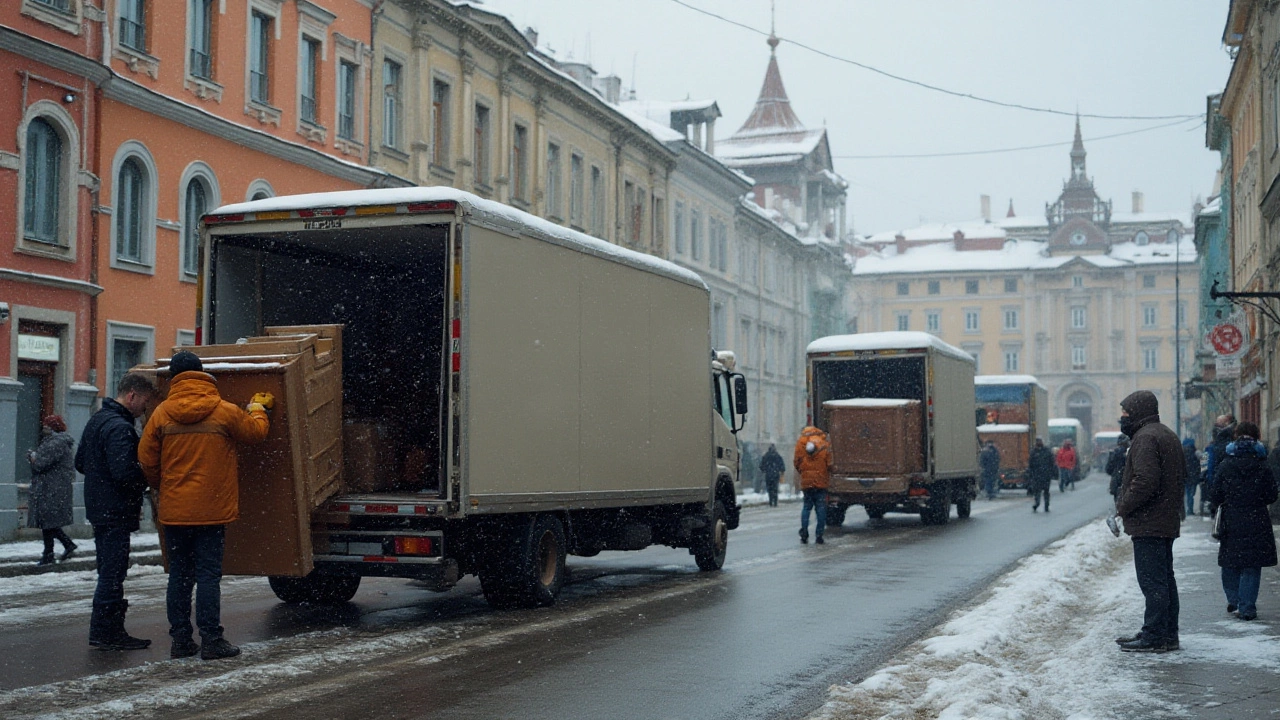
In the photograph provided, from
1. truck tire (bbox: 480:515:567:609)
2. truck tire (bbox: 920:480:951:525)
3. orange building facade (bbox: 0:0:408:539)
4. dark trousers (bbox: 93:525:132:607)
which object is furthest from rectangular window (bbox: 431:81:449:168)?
dark trousers (bbox: 93:525:132:607)

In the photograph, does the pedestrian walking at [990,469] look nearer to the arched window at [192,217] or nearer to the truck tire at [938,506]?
the truck tire at [938,506]

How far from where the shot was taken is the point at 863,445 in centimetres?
2516

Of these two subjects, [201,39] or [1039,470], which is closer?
[201,39]

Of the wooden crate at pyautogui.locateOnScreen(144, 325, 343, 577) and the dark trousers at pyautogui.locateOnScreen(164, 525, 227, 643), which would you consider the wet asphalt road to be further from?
the wooden crate at pyautogui.locateOnScreen(144, 325, 343, 577)

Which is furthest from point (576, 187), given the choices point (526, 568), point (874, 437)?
point (526, 568)

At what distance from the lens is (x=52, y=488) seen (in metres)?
17.6

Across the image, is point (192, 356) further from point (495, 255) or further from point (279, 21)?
point (279, 21)

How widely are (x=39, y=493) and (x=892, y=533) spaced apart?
1299 cm

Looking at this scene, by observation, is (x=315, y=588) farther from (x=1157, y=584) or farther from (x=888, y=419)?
(x=888, y=419)

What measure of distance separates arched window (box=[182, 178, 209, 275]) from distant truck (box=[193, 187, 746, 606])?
13214mm

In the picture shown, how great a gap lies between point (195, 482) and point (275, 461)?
864 mm

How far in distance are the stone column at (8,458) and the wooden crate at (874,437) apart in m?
12.5

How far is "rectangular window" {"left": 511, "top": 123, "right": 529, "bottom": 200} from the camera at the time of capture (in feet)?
127

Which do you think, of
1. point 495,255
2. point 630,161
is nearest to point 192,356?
point 495,255
